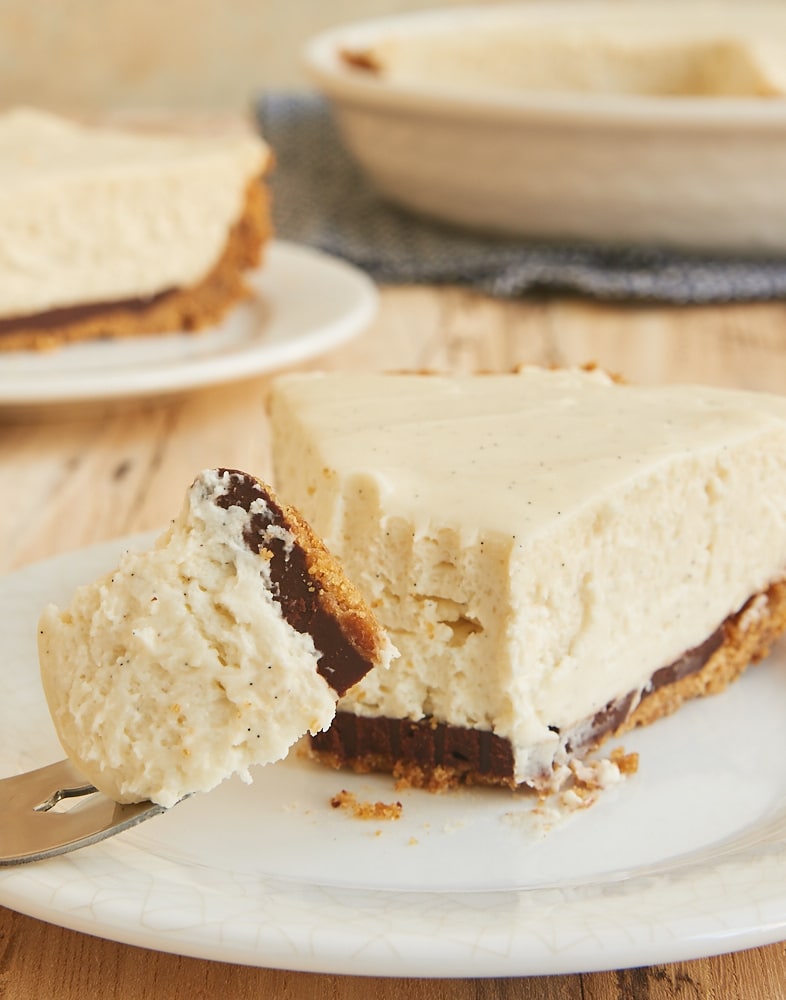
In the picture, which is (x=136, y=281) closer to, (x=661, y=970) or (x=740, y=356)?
(x=740, y=356)

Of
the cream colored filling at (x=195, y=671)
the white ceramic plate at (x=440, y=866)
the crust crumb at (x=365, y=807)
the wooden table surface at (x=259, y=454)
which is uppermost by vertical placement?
the cream colored filling at (x=195, y=671)

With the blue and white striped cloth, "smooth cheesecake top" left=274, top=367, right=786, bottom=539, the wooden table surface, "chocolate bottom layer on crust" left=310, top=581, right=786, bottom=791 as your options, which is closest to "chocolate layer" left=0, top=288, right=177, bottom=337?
the wooden table surface

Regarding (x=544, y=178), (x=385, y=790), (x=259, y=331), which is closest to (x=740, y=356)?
(x=544, y=178)

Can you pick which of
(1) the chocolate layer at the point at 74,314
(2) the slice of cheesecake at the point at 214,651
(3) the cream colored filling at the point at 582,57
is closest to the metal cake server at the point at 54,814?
(2) the slice of cheesecake at the point at 214,651

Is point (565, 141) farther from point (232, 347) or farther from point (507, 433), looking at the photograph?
point (507, 433)

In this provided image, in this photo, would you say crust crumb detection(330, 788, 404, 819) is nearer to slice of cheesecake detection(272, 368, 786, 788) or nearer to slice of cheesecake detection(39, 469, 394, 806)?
slice of cheesecake detection(272, 368, 786, 788)

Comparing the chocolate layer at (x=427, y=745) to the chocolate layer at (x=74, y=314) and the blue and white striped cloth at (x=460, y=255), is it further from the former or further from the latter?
the blue and white striped cloth at (x=460, y=255)
